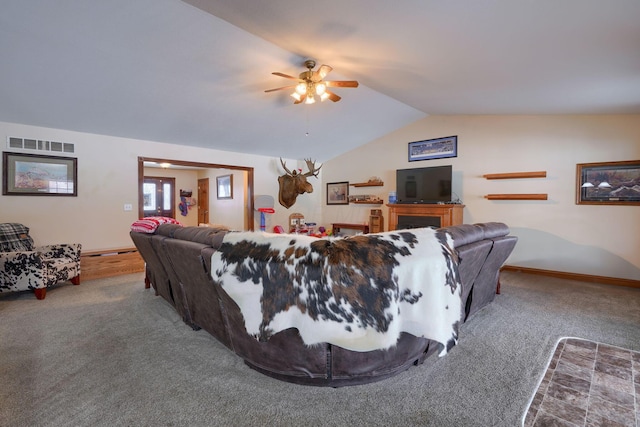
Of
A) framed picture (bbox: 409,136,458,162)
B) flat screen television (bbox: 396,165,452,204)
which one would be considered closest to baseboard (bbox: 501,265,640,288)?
flat screen television (bbox: 396,165,452,204)

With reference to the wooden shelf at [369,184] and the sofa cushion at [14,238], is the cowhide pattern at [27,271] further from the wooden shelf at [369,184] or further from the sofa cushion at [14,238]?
the wooden shelf at [369,184]

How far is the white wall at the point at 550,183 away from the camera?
13.4 feet

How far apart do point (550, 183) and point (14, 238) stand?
7.86 metres

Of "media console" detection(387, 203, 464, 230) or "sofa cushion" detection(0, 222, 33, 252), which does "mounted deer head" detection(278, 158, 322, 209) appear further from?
"sofa cushion" detection(0, 222, 33, 252)

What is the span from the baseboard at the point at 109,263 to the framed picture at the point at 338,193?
4.58 metres

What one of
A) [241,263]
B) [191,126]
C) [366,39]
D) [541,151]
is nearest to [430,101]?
[541,151]

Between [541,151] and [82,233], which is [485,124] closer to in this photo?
[541,151]

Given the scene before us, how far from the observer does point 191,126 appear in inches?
188

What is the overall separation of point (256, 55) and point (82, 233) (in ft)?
12.8

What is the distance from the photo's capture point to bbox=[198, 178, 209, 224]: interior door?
870 cm

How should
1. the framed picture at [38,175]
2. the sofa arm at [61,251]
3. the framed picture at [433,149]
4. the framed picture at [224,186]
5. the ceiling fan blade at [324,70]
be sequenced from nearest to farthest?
the ceiling fan blade at [324,70] < the sofa arm at [61,251] < the framed picture at [38,175] < the framed picture at [433,149] < the framed picture at [224,186]

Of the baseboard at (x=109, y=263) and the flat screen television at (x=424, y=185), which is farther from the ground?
the flat screen television at (x=424, y=185)

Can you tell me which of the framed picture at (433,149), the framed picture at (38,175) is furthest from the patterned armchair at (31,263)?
the framed picture at (433,149)

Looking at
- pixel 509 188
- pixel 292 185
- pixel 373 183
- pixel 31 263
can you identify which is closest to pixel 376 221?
pixel 373 183
